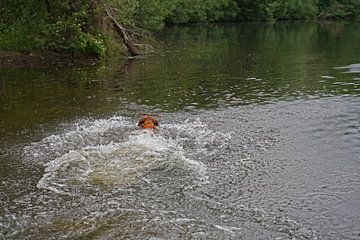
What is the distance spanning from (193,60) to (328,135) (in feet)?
60.4

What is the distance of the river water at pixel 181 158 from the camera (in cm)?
938

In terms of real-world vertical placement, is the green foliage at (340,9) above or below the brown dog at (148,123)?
below

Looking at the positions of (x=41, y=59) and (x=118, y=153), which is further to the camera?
(x=41, y=59)

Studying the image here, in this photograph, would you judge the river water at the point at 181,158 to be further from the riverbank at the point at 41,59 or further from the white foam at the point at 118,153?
the riverbank at the point at 41,59

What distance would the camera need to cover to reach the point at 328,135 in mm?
14891

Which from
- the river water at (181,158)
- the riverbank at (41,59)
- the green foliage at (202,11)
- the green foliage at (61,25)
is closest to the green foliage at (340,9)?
the green foliage at (202,11)

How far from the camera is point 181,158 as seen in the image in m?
12.6

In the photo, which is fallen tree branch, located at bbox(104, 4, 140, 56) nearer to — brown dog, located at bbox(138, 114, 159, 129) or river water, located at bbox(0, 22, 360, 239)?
river water, located at bbox(0, 22, 360, 239)

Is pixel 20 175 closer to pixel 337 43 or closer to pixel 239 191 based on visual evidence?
pixel 239 191

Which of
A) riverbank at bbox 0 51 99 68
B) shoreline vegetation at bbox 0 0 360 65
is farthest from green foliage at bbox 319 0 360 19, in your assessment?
riverbank at bbox 0 51 99 68

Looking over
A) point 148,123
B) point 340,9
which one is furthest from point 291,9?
point 148,123

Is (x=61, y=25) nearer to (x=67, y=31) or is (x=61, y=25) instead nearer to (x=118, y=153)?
(x=67, y=31)

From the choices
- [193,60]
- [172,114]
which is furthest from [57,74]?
[172,114]

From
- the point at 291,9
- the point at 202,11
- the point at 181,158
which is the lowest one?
the point at 291,9
